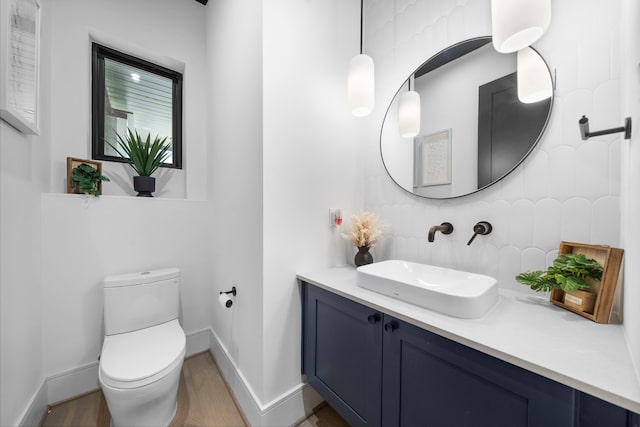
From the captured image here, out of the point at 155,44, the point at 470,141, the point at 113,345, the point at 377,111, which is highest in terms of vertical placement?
the point at 155,44

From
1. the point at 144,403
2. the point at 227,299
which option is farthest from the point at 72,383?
the point at 227,299

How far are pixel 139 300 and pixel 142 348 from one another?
36 cm

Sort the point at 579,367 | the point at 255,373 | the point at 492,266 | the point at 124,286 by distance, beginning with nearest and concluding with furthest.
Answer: the point at 579,367
the point at 492,266
the point at 255,373
the point at 124,286

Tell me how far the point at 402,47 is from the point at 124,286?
7.38 feet

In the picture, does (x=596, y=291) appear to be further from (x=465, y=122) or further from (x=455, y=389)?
(x=465, y=122)

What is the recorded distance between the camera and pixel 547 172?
952mm

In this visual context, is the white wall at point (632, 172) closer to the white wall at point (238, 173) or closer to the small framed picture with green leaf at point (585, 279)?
the small framed picture with green leaf at point (585, 279)

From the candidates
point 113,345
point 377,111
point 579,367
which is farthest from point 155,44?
point 579,367

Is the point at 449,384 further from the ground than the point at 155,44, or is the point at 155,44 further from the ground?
the point at 155,44

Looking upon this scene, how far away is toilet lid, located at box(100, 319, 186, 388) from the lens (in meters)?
1.11

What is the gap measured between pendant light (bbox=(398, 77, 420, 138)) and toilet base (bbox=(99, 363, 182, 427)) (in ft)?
5.77

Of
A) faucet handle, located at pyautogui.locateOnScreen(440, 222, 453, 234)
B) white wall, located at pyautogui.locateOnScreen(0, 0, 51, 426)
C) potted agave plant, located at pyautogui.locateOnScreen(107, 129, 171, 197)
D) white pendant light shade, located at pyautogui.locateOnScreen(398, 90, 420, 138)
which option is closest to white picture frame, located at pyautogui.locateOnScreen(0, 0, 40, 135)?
white wall, located at pyautogui.locateOnScreen(0, 0, 51, 426)

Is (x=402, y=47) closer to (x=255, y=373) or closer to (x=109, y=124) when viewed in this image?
(x=255, y=373)

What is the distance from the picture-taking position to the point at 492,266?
1.08m
